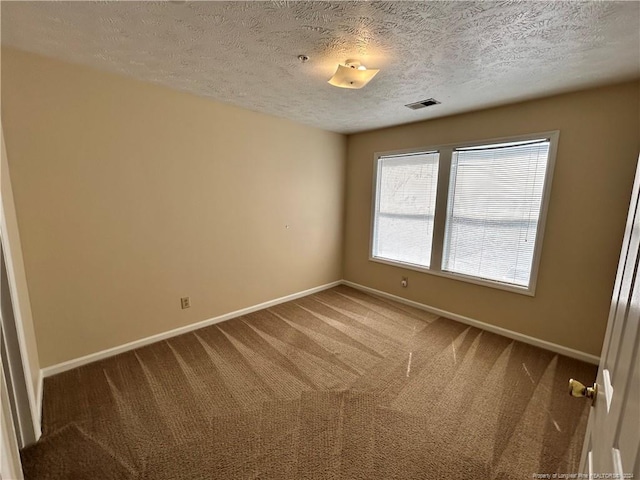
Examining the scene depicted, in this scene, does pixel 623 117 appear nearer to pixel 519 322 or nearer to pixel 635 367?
pixel 519 322

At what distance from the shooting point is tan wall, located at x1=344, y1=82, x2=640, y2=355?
89.8 inches

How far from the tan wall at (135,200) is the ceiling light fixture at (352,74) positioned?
4.94 feet

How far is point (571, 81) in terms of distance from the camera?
87.9 inches

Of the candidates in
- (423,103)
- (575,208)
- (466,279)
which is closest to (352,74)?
(423,103)

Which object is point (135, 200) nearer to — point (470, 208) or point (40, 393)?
point (40, 393)

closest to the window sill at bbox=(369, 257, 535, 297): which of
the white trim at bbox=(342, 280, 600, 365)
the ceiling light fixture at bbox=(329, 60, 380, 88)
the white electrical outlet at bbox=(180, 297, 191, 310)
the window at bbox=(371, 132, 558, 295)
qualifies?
the window at bbox=(371, 132, 558, 295)

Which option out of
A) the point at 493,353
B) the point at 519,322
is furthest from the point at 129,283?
the point at 519,322

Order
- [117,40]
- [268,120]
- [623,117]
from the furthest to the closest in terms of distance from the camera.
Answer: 1. [268,120]
2. [623,117]
3. [117,40]

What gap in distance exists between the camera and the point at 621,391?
64 centimetres

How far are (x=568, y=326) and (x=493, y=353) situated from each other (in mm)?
737

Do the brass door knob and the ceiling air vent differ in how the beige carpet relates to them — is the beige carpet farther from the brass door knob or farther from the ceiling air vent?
the ceiling air vent

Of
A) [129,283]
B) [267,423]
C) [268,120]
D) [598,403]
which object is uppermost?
[268,120]

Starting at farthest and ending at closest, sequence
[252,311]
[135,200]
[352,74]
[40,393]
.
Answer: [252,311], [135,200], [40,393], [352,74]

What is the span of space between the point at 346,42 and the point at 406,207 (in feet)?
7.80
